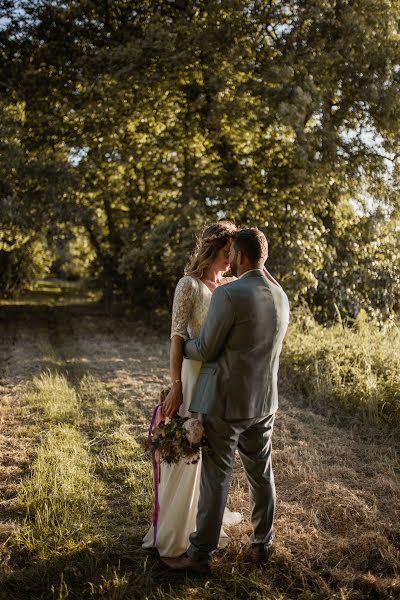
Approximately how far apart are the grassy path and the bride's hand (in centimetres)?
93

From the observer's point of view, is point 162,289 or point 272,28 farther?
point 162,289

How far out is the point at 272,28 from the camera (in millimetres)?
12227

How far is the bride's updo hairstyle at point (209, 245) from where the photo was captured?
3.34 meters

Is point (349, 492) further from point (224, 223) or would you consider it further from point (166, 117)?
point (166, 117)

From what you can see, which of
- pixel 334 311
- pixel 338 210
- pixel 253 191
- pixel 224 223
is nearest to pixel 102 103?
pixel 253 191

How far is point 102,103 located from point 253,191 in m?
4.00

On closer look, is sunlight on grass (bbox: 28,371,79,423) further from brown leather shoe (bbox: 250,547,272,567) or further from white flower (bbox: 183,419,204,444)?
white flower (bbox: 183,419,204,444)

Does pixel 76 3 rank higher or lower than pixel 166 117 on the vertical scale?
higher

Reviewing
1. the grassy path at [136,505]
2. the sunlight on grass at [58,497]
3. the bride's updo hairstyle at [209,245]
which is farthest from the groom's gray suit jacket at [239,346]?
the sunlight on grass at [58,497]

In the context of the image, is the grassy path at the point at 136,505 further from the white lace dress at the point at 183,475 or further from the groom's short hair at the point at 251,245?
the groom's short hair at the point at 251,245

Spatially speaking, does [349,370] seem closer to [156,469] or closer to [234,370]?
[156,469]

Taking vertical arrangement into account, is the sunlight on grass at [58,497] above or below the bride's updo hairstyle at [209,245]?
below

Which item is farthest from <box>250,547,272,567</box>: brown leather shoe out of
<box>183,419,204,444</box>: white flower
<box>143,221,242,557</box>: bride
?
<box>183,419,204,444</box>: white flower

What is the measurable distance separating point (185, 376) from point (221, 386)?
439 mm
